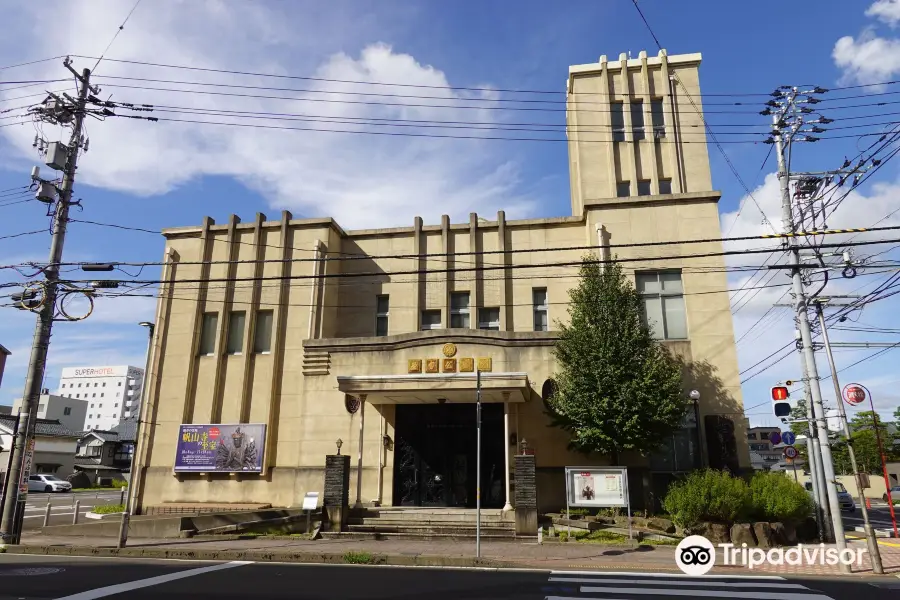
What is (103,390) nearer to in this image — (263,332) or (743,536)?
(263,332)

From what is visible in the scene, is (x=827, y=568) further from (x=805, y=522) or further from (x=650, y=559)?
(x=805, y=522)

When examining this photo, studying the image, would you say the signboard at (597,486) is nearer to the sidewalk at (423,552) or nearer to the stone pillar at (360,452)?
the sidewalk at (423,552)

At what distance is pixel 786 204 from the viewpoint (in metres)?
18.5

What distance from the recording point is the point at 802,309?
58.4 ft

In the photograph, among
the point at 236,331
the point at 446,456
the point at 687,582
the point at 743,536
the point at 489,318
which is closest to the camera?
the point at 687,582

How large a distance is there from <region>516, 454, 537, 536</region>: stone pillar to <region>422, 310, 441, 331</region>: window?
1004cm

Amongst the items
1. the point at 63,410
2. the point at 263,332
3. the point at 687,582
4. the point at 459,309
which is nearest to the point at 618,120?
the point at 459,309

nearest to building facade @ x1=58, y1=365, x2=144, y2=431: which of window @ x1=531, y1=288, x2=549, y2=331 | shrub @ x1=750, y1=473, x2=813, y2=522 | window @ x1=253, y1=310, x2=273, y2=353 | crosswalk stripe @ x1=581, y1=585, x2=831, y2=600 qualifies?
window @ x1=253, y1=310, x2=273, y2=353

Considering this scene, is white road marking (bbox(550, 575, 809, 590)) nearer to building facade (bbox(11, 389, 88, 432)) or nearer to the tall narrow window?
the tall narrow window

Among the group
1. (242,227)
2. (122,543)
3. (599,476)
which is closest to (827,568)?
(599,476)

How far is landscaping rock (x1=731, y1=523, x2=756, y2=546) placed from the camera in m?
15.7

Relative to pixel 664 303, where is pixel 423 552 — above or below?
below

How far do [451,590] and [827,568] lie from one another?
29.3ft

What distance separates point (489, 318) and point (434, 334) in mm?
4272
